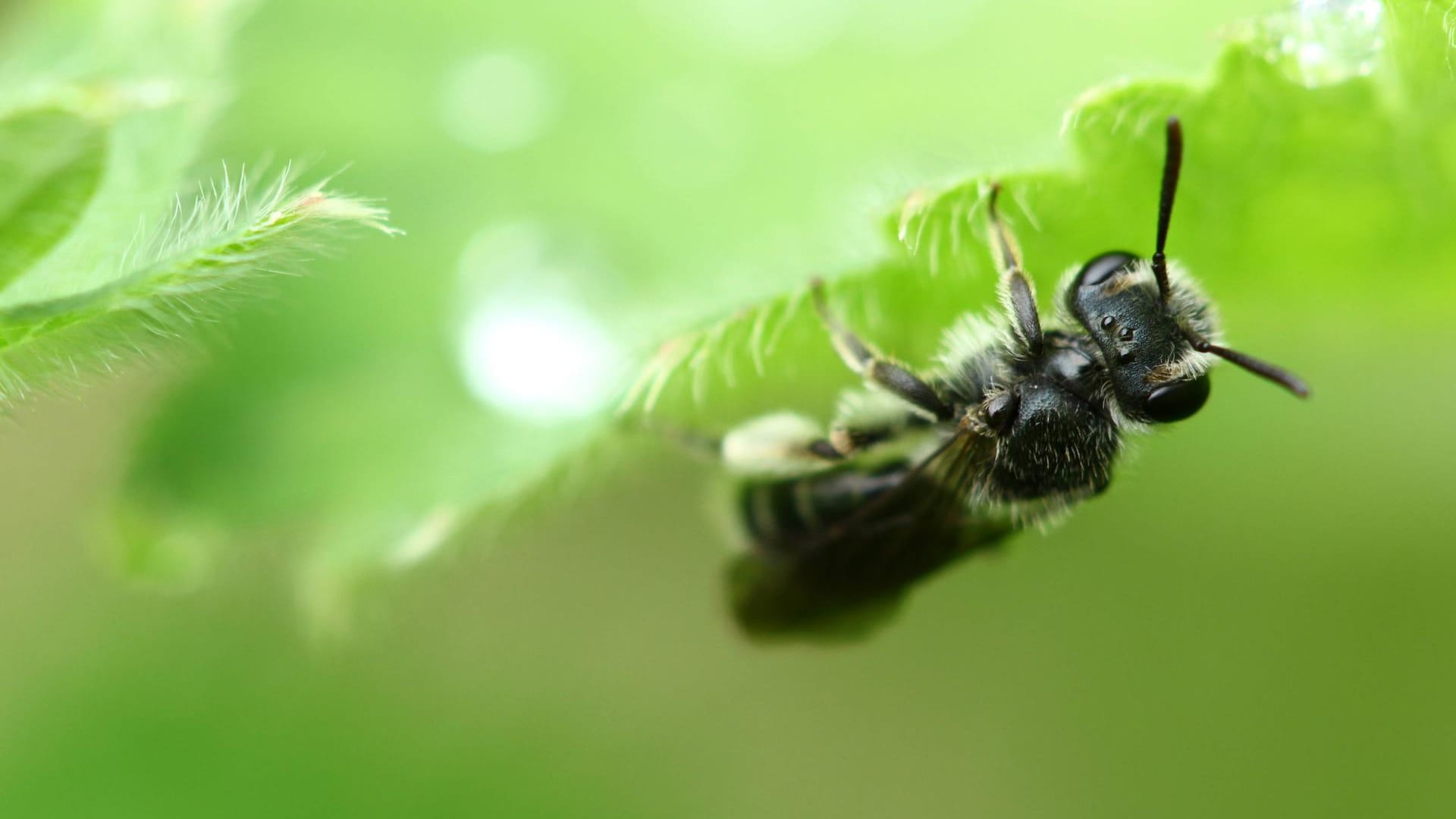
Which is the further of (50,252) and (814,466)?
Answer: (814,466)

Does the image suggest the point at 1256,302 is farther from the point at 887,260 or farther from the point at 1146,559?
the point at 1146,559

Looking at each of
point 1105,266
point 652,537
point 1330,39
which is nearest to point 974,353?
point 1105,266

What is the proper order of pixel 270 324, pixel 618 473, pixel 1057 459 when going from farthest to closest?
pixel 270 324 < pixel 618 473 < pixel 1057 459

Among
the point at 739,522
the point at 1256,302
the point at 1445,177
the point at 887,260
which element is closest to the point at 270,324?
the point at 739,522

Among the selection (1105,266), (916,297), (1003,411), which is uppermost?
(916,297)

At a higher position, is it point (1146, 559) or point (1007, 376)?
point (1146, 559)

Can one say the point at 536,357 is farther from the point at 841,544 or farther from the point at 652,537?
the point at 652,537

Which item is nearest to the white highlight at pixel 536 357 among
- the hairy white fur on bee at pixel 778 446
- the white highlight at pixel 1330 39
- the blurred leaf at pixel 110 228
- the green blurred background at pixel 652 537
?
the green blurred background at pixel 652 537
